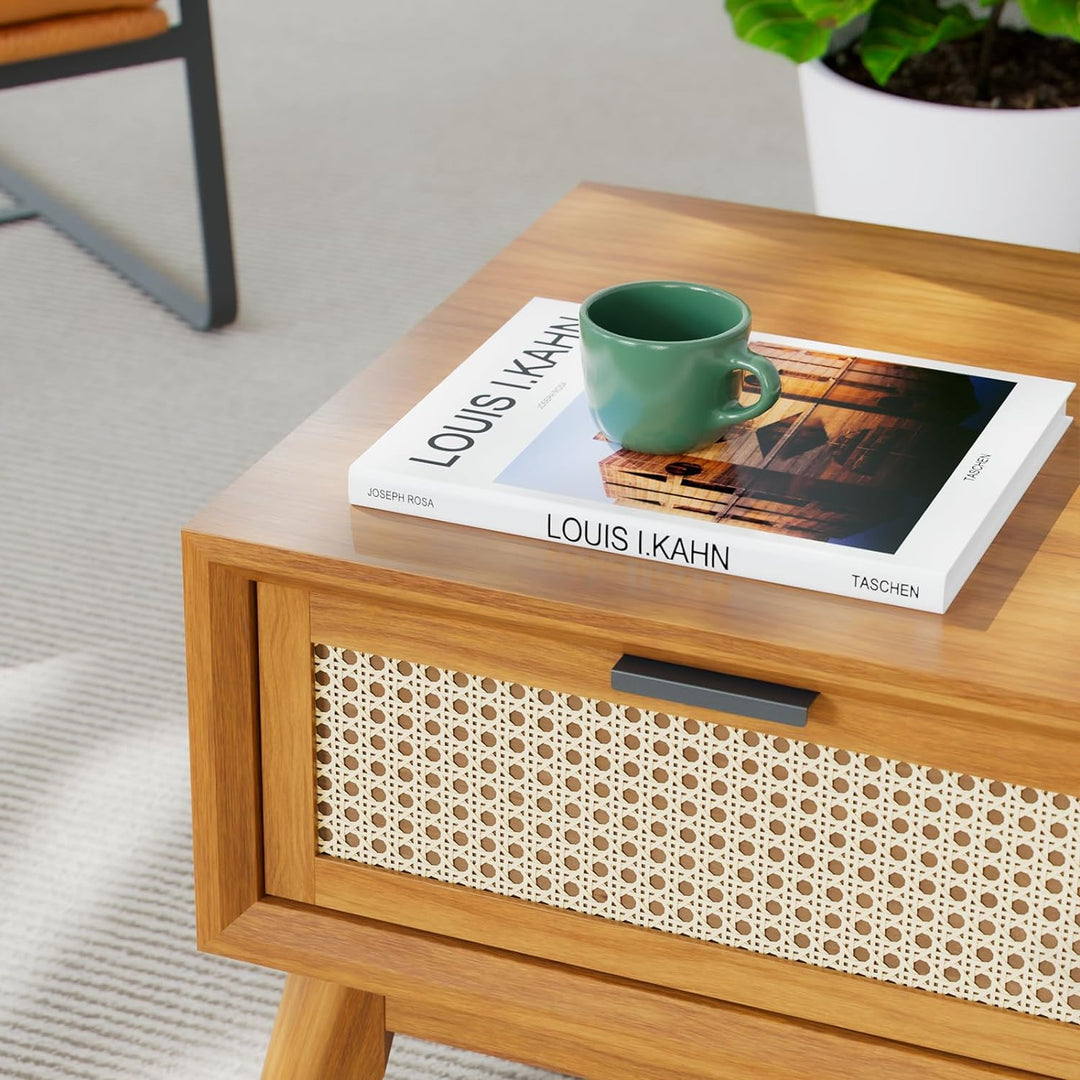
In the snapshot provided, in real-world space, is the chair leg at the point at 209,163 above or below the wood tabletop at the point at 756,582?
below

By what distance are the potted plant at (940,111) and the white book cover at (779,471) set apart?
778 mm

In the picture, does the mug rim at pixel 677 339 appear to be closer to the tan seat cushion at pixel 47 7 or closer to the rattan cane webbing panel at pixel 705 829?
the rattan cane webbing panel at pixel 705 829

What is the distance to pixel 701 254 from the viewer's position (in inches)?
41.5

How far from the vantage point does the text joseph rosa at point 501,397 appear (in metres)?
0.80

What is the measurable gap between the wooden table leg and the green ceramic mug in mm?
349

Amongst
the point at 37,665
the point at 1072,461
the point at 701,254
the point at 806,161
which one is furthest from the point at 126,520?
the point at 806,161

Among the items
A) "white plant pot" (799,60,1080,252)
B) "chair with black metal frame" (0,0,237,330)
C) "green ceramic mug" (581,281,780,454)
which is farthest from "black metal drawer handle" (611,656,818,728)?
"chair with black metal frame" (0,0,237,330)

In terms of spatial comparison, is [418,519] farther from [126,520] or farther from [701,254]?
[126,520]

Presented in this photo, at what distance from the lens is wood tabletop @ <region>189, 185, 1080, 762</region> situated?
0.68 meters

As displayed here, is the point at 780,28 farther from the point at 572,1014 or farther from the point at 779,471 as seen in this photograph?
the point at 572,1014

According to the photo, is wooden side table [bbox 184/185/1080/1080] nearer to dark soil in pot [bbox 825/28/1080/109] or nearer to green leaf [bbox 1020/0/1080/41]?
green leaf [bbox 1020/0/1080/41]

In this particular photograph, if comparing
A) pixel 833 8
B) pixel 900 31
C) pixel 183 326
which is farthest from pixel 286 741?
pixel 183 326

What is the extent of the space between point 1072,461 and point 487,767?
1.08 feet

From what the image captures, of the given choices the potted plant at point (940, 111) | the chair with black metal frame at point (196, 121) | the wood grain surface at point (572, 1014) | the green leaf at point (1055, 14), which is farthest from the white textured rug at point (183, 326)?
the green leaf at point (1055, 14)
